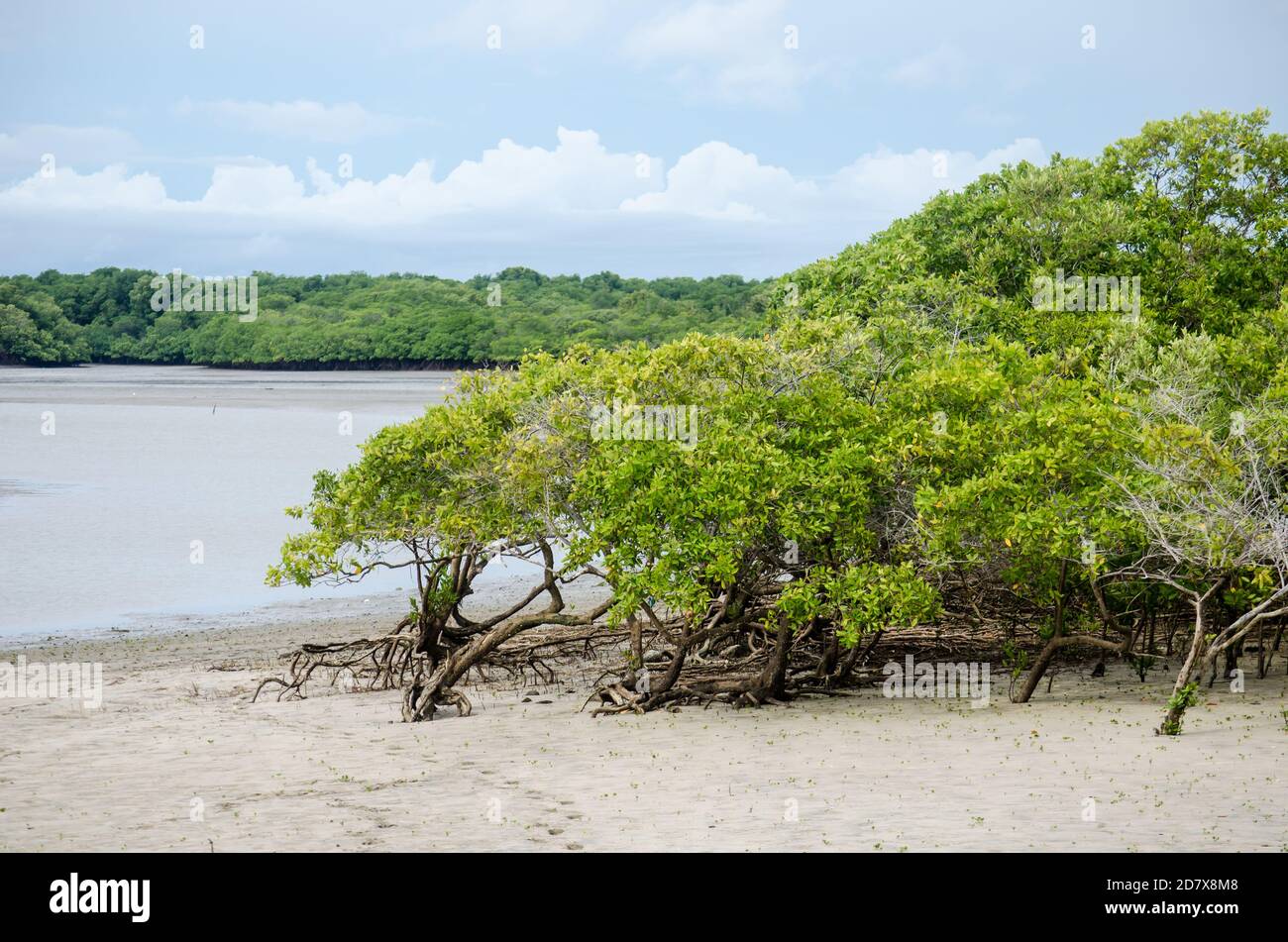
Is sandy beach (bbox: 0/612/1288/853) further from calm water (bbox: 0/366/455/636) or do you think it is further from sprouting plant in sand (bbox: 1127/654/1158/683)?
calm water (bbox: 0/366/455/636)

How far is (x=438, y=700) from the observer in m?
19.3

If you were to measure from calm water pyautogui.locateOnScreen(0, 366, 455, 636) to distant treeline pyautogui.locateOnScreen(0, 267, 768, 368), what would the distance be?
41.0 ft

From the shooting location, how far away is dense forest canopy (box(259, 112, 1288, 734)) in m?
16.1

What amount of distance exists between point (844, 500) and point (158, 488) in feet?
157

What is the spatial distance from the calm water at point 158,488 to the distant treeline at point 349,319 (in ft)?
41.0

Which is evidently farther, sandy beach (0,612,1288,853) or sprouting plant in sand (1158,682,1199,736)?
sprouting plant in sand (1158,682,1199,736)

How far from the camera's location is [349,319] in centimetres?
15288

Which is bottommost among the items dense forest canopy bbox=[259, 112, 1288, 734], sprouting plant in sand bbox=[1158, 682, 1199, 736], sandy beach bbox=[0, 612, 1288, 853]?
sandy beach bbox=[0, 612, 1288, 853]

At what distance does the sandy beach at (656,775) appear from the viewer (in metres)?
12.2

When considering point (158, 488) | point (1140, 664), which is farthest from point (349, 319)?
point (1140, 664)

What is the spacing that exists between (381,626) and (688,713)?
40.8 ft

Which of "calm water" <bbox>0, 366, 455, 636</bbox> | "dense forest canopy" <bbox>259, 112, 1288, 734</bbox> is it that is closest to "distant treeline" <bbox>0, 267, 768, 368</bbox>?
"calm water" <bbox>0, 366, 455, 636</bbox>

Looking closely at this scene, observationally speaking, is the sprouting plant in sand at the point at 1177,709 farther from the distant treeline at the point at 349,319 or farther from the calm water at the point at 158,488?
the distant treeline at the point at 349,319

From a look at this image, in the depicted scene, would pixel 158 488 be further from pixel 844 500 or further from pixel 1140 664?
pixel 1140 664
